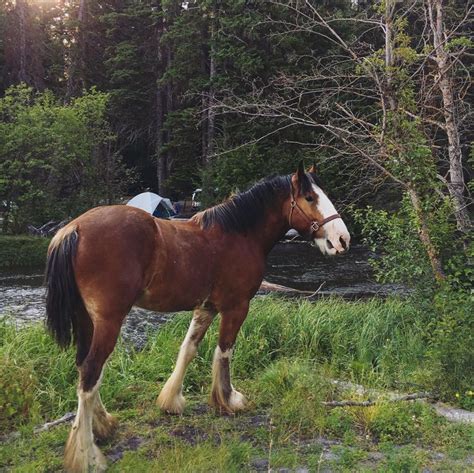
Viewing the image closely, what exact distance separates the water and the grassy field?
2.31 meters

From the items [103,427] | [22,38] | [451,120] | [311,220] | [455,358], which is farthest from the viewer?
[22,38]

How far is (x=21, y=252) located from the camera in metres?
18.5

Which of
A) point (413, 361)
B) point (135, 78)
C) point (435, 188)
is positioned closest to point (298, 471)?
point (413, 361)

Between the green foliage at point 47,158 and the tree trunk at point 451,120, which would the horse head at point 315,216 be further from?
the green foliage at point 47,158

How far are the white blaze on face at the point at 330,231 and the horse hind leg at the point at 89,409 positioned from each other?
179 cm

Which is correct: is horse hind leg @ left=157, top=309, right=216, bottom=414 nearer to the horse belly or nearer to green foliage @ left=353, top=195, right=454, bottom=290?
the horse belly

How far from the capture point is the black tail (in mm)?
3469

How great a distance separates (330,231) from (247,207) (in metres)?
0.75

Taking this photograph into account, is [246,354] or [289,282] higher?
[246,354]

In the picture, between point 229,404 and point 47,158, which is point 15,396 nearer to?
point 229,404

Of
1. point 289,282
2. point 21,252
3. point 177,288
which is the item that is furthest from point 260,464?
point 21,252

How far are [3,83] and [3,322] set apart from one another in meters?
28.8

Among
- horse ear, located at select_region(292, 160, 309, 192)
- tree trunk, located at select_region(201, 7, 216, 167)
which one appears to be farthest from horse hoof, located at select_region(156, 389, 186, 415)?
tree trunk, located at select_region(201, 7, 216, 167)

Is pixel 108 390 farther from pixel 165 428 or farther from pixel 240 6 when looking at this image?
pixel 240 6
